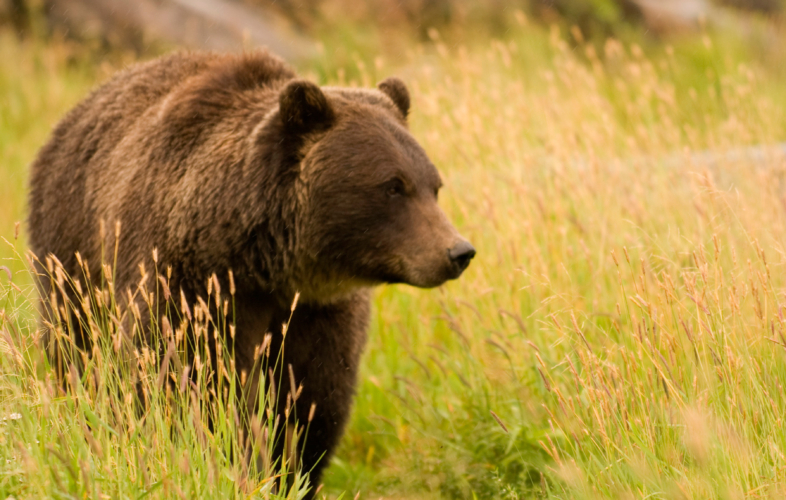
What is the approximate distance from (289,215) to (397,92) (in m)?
1.09

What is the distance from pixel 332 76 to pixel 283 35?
265cm

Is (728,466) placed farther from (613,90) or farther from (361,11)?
(361,11)

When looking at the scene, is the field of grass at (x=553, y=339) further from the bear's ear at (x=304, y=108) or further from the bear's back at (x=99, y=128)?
the bear's ear at (x=304, y=108)

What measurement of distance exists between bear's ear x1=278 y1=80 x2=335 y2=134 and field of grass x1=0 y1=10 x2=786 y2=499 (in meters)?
1.26

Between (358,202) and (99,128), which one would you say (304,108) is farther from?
(99,128)

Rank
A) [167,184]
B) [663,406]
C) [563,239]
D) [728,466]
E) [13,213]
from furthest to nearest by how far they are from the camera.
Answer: [13,213] → [563,239] → [167,184] → [663,406] → [728,466]

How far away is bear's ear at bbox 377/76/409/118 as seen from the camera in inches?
171

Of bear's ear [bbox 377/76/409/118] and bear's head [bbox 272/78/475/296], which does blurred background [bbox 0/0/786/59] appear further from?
bear's head [bbox 272/78/475/296]

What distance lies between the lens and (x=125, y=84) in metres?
4.63

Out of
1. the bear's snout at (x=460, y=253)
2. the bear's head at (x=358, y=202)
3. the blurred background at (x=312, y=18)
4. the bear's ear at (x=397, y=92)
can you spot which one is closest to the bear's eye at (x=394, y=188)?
the bear's head at (x=358, y=202)

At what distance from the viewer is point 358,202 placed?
371 cm

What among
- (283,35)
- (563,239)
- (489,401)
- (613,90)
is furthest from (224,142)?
(283,35)

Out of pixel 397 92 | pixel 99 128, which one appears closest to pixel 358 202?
pixel 397 92

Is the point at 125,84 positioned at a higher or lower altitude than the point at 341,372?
higher
